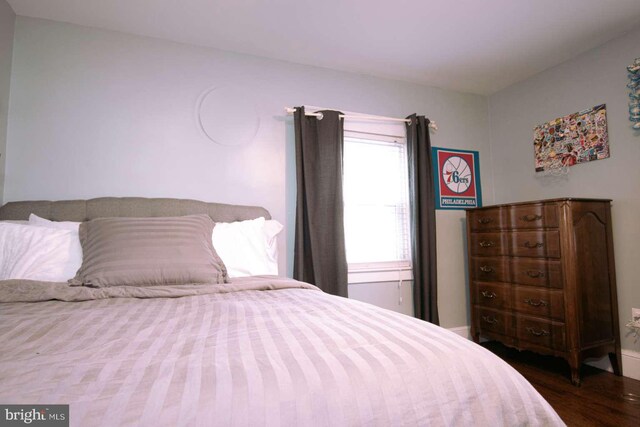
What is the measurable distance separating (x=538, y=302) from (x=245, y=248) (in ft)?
6.60

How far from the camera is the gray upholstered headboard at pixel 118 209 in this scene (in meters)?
1.97

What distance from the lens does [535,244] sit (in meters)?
2.43

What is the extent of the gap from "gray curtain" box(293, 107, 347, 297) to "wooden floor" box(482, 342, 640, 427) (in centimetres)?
142

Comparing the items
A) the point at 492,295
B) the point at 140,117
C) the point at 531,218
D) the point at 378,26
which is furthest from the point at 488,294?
the point at 140,117

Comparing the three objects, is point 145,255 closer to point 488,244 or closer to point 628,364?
point 488,244

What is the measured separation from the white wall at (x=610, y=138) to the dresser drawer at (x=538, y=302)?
56 centimetres

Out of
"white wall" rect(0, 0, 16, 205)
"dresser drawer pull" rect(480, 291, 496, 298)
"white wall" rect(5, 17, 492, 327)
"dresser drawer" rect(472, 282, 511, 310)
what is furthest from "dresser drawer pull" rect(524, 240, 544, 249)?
"white wall" rect(0, 0, 16, 205)

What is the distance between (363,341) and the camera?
754mm

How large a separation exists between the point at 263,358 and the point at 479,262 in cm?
265

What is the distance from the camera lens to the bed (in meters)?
0.51

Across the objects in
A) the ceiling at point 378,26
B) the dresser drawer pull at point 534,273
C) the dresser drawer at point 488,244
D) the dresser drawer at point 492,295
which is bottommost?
the dresser drawer at point 492,295

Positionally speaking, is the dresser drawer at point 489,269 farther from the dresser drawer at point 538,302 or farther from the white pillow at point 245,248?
the white pillow at point 245,248

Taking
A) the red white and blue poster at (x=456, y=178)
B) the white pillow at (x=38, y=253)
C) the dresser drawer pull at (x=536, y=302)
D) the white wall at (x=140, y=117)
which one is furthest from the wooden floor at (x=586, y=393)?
the white pillow at (x=38, y=253)

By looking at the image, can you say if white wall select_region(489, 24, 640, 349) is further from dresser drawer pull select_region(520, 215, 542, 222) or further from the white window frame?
the white window frame
